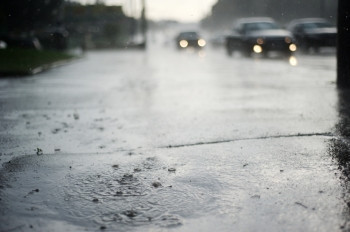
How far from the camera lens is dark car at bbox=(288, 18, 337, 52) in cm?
2367

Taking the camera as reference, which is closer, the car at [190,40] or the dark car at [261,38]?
the dark car at [261,38]

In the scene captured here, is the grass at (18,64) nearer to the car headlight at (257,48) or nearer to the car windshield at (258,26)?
the car headlight at (257,48)

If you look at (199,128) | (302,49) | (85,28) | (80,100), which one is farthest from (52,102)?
(85,28)

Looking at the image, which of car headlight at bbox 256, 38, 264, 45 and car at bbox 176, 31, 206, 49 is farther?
car at bbox 176, 31, 206, 49

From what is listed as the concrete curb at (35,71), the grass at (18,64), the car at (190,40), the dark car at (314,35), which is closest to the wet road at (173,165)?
the concrete curb at (35,71)

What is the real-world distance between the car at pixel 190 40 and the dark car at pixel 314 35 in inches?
510

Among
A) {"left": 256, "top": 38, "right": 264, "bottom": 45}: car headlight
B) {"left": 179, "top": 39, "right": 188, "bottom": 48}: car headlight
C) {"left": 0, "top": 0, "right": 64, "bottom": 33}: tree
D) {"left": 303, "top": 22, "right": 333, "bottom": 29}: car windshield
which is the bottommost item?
{"left": 179, "top": 39, "right": 188, "bottom": 48}: car headlight

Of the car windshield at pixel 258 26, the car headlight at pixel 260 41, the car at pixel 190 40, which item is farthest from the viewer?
A: the car at pixel 190 40

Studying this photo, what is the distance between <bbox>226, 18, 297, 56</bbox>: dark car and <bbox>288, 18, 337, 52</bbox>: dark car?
226 centimetres

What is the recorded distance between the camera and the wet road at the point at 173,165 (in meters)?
3.00

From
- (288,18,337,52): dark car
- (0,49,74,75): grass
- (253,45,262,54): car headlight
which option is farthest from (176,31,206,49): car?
(0,49,74,75): grass

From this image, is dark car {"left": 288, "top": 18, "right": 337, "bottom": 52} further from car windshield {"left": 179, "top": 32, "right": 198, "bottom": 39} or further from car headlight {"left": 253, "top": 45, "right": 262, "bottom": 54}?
car windshield {"left": 179, "top": 32, "right": 198, "bottom": 39}

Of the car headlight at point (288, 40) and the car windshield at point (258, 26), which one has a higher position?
the car windshield at point (258, 26)

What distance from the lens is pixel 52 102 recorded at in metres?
8.78
